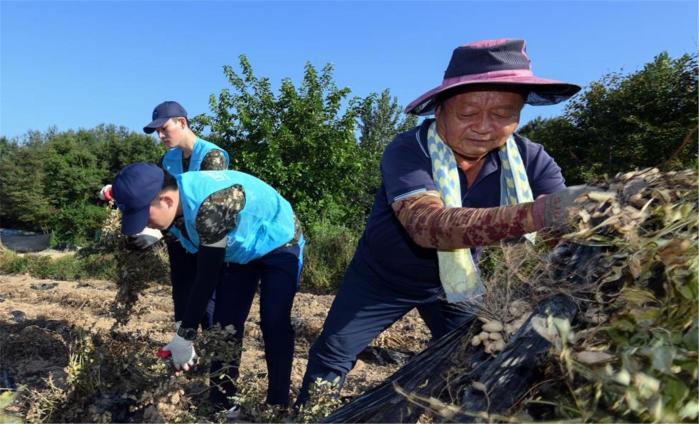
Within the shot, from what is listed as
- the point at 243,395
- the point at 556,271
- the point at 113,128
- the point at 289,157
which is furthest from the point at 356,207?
the point at 113,128

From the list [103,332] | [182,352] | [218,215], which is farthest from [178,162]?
[103,332]

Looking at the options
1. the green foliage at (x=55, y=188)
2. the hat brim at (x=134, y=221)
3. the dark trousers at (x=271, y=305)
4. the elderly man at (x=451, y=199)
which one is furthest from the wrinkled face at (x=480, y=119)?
the green foliage at (x=55, y=188)

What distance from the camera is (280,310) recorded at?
2754mm

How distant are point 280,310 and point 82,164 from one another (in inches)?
1035

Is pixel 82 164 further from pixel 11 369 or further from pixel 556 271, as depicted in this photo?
pixel 556 271

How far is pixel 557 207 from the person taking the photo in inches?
50.1

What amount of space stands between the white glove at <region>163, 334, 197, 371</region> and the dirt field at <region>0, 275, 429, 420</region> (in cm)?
50

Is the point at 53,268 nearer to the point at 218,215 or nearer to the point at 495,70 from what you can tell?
the point at 218,215

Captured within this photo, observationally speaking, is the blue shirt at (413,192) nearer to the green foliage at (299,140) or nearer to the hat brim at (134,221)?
the hat brim at (134,221)

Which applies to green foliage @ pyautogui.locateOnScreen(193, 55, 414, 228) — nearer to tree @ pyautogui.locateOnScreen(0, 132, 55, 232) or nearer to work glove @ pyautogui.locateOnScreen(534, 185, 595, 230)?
work glove @ pyautogui.locateOnScreen(534, 185, 595, 230)

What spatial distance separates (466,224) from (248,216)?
61.1 inches

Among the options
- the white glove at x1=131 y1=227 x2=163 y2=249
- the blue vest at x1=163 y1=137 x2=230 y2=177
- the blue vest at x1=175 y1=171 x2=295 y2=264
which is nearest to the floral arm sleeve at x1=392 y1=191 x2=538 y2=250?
the blue vest at x1=175 y1=171 x2=295 y2=264

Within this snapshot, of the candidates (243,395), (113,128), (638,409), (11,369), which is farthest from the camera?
(113,128)

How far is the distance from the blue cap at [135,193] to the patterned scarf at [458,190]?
4.25 feet
